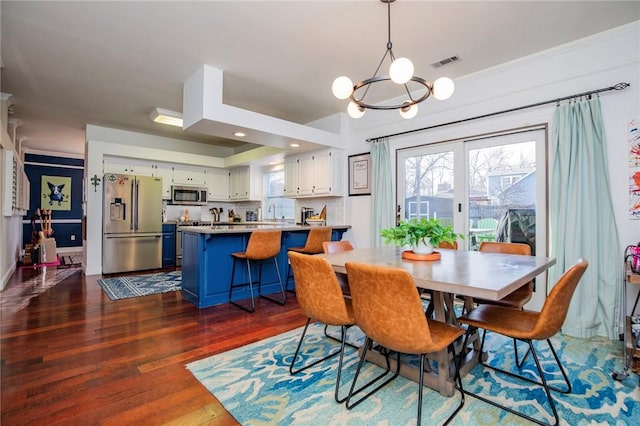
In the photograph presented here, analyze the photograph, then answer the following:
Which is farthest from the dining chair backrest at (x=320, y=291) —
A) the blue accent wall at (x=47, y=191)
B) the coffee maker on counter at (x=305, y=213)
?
the blue accent wall at (x=47, y=191)

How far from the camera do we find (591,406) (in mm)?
1753

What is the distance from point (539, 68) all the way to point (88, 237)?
22.4ft

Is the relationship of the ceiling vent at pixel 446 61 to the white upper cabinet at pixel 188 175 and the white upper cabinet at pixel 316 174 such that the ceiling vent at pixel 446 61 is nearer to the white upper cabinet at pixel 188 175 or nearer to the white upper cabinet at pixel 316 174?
the white upper cabinet at pixel 316 174

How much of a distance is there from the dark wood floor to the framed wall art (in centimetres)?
192

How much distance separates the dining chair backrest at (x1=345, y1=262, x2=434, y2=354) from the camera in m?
1.47

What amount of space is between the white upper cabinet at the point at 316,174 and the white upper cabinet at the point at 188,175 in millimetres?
2461

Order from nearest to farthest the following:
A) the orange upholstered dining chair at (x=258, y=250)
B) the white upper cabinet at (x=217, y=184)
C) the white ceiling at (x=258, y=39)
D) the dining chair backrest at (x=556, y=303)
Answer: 1. the dining chair backrest at (x=556, y=303)
2. the white ceiling at (x=258, y=39)
3. the orange upholstered dining chair at (x=258, y=250)
4. the white upper cabinet at (x=217, y=184)

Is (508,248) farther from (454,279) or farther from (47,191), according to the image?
(47,191)

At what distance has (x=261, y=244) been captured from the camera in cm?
367

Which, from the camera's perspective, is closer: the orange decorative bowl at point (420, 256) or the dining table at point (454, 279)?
the dining table at point (454, 279)

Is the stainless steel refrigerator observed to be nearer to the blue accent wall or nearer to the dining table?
the blue accent wall

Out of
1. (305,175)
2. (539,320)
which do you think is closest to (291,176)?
(305,175)

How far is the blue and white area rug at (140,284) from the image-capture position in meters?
4.19

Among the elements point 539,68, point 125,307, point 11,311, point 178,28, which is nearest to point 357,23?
point 178,28
